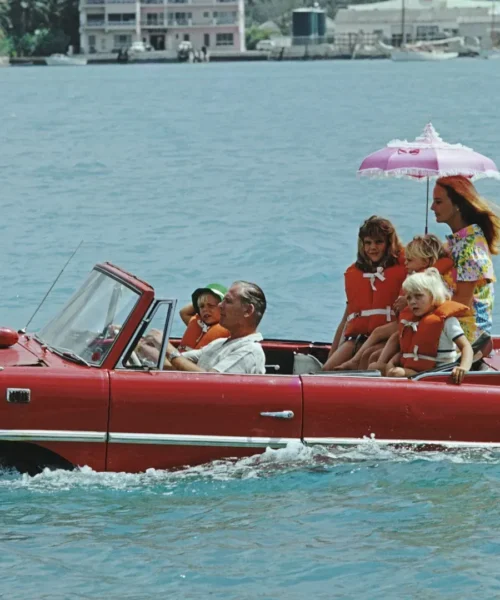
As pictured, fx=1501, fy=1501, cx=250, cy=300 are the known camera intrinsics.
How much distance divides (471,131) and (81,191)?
19105mm

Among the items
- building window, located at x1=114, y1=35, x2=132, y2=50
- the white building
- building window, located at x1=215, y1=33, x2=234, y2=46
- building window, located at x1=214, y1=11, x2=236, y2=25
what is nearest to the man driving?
building window, located at x1=214, y1=11, x2=236, y2=25

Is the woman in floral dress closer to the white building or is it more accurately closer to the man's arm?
the man's arm

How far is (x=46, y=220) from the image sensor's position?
81.5ft

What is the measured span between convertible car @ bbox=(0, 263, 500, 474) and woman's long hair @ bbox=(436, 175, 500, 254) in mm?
949

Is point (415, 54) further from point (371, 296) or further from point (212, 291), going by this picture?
point (212, 291)

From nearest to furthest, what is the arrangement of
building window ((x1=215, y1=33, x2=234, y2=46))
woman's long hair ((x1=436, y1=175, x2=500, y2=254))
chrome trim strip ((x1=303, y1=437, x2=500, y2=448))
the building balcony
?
chrome trim strip ((x1=303, y1=437, x2=500, y2=448)) → woman's long hair ((x1=436, y1=175, x2=500, y2=254)) → the building balcony → building window ((x1=215, y1=33, x2=234, y2=46))

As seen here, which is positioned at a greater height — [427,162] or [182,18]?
[427,162]

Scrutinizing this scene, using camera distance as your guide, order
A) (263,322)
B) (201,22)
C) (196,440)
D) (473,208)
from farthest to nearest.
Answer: (201,22) → (263,322) → (473,208) → (196,440)

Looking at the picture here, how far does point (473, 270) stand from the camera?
8.89 metres

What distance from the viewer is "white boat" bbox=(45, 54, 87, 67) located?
13891 cm

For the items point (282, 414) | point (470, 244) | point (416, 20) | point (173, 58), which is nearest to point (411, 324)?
point (470, 244)

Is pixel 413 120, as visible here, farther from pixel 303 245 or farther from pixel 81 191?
pixel 303 245

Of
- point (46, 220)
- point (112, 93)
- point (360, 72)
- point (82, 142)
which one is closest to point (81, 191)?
point (46, 220)

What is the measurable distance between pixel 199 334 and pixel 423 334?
1484 millimetres
